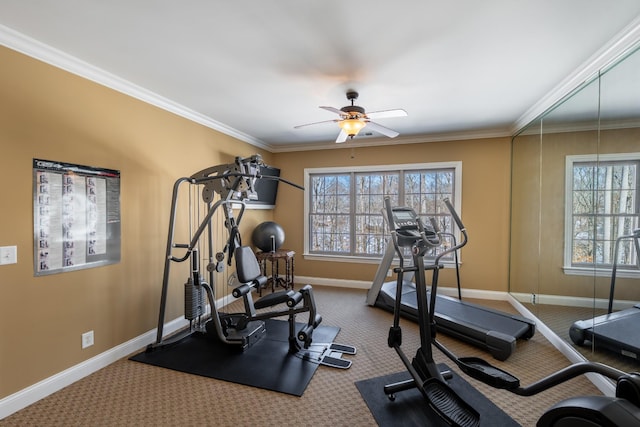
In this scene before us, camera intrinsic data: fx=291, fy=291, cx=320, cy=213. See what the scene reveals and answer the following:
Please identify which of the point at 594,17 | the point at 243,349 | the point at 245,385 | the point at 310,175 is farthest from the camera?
the point at 310,175

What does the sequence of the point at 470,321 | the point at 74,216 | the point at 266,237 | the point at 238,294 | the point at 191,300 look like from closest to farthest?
the point at 74,216, the point at 238,294, the point at 191,300, the point at 470,321, the point at 266,237

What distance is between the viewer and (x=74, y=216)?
241 cm

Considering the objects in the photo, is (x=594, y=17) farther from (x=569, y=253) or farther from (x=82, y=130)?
(x=82, y=130)

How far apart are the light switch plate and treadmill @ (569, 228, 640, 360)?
442cm

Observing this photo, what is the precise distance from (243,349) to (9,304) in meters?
1.79

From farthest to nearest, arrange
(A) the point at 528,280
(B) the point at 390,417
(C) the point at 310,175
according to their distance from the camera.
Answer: (C) the point at 310,175 < (A) the point at 528,280 < (B) the point at 390,417

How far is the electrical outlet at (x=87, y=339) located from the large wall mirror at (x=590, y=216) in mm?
4265

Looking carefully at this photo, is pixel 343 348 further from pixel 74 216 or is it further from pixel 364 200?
pixel 364 200

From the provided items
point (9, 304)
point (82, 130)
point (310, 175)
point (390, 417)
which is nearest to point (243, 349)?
point (390, 417)

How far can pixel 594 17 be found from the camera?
6.05ft

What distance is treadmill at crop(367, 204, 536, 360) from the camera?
2768 millimetres

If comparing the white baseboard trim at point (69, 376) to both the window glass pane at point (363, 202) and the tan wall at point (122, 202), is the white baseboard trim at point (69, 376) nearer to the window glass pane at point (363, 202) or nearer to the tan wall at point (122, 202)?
the tan wall at point (122, 202)

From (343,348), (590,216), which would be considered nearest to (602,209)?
(590,216)

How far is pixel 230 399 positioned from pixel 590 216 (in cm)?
338
